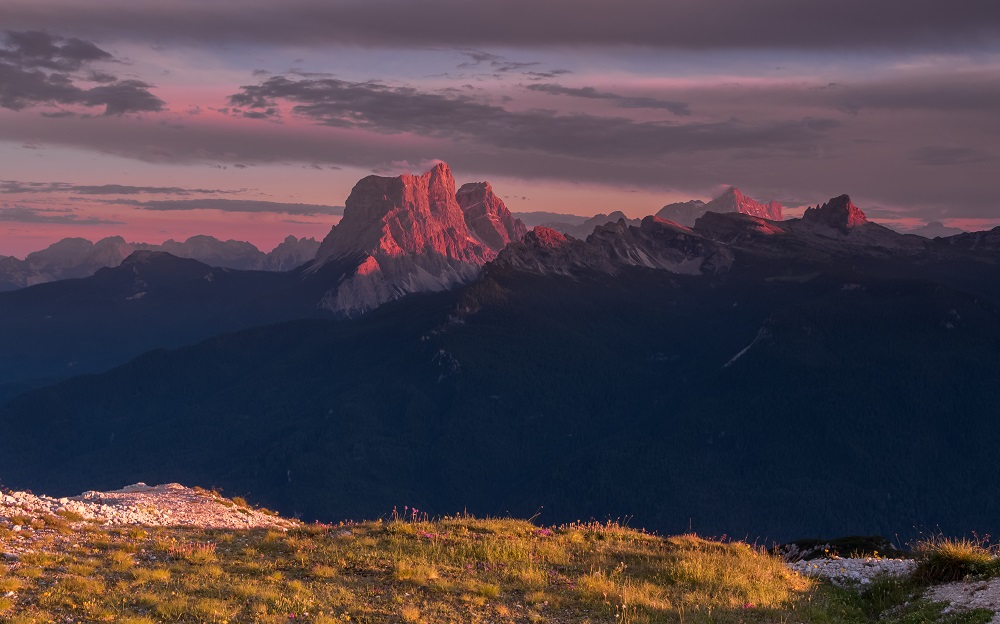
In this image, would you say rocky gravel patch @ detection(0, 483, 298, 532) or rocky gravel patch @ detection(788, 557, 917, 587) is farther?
rocky gravel patch @ detection(0, 483, 298, 532)

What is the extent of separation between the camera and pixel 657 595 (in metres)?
25.7

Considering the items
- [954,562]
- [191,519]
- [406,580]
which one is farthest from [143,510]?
[954,562]

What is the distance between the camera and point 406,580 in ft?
85.4

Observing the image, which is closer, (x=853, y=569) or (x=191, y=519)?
(x=853, y=569)

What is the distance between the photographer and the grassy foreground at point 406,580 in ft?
74.7

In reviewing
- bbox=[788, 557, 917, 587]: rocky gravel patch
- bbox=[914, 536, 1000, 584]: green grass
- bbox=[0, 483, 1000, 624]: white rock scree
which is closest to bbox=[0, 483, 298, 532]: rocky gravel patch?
bbox=[0, 483, 1000, 624]: white rock scree

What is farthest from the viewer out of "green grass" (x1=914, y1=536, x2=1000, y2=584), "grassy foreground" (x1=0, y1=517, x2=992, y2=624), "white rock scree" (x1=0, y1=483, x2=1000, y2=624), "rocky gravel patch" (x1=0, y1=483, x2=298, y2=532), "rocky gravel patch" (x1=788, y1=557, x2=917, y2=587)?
"rocky gravel patch" (x1=0, y1=483, x2=298, y2=532)

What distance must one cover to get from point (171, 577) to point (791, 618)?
62.4ft

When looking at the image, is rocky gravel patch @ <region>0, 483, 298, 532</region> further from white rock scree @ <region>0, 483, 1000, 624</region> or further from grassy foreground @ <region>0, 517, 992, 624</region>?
grassy foreground @ <region>0, 517, 992, 624</region>

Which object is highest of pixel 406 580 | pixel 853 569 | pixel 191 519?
pixel 406 580

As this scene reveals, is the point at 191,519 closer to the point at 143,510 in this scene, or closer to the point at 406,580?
the point at 143,510

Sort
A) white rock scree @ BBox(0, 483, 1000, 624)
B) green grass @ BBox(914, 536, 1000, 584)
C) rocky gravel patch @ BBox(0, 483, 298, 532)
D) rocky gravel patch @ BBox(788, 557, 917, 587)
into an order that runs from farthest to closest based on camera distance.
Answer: rocky gravel patch @ BBox(0, 483, 298, 532) → rocky gravel patch @ BBox(788, 557, 917, 587) → green grass @ BBox(914, 536, 1000, 584) → white rock scree @ BBox(0, 483, 1000, 624)

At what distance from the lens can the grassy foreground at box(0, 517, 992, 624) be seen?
2278 cm

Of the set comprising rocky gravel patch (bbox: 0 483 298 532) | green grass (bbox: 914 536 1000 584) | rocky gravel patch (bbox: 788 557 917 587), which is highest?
green grass (bbox: 914 536 1000 584)
